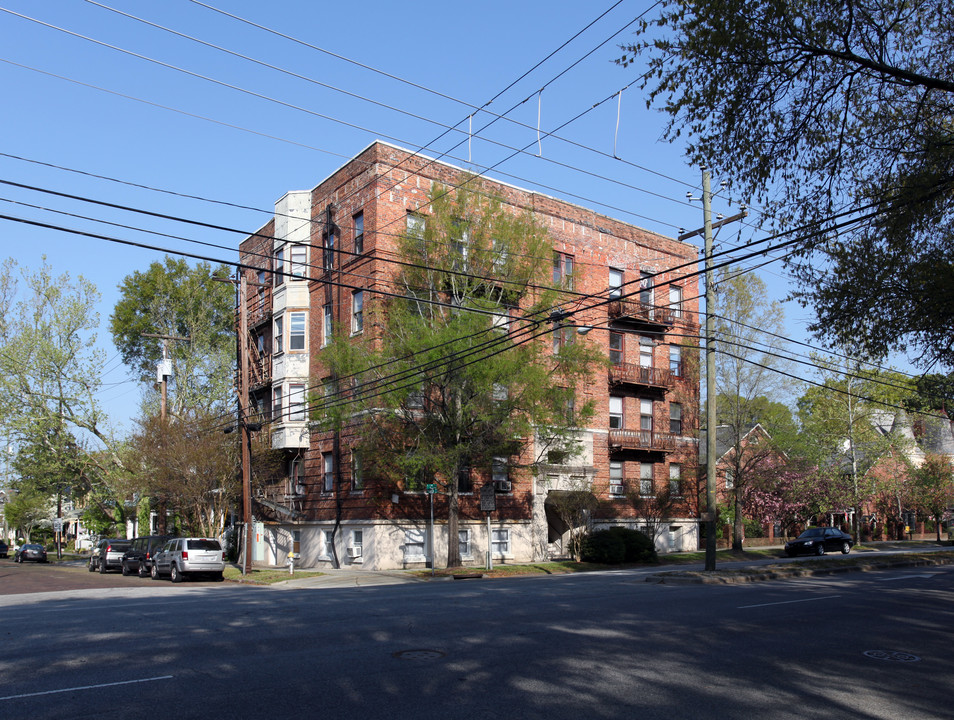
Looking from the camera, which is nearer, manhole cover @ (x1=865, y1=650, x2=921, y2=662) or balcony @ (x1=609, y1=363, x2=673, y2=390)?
manhole cover @ (x1=865, y1=650, x2=921, y2=662)

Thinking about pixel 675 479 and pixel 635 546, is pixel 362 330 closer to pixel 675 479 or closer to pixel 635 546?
pixel 635 546

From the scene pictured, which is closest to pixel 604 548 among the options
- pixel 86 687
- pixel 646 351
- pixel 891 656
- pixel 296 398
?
pixel 646 351

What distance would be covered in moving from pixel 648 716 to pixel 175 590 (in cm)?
1938

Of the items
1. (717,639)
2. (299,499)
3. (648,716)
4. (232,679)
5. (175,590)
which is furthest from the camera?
(299,499)

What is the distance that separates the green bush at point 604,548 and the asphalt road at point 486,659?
1550 cm

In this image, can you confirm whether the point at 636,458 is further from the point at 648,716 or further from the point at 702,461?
the point at 648,716

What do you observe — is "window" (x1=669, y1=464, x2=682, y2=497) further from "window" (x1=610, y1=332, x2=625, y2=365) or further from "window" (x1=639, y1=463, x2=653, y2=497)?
"window" (x1=610, y1=332, x2=625, y2=365)

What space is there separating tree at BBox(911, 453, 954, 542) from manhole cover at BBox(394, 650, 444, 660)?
52417 mm

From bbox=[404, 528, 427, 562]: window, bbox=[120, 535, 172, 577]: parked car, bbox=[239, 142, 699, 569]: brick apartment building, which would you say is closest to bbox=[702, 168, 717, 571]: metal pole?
bbox=[239, 142, 699, 569]: brick apartment building

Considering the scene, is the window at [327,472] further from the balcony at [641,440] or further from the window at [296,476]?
the balcony at [641,440]

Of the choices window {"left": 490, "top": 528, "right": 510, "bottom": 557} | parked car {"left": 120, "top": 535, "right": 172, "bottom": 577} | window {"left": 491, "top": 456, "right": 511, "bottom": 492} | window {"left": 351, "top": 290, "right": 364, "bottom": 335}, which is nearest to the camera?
window {"left": 351, "top": 290, "right": 364, "bottom": 335}

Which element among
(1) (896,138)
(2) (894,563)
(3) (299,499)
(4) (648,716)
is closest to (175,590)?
(3) (299,499)

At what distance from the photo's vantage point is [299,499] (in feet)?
118

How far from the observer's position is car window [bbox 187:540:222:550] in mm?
30266
